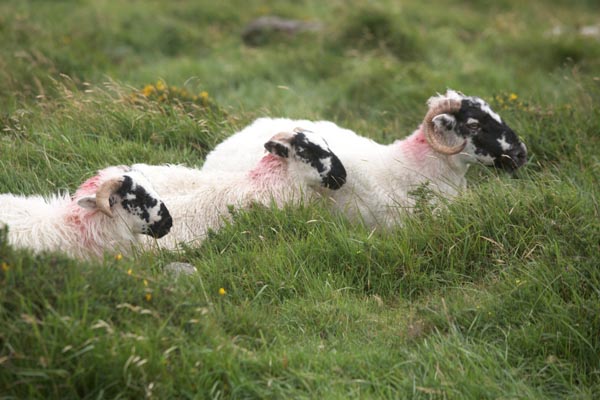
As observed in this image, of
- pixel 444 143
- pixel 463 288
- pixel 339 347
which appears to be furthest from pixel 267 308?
pixel 444 143

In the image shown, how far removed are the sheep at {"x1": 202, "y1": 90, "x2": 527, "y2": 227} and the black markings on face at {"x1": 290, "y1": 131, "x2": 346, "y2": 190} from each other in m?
0.29

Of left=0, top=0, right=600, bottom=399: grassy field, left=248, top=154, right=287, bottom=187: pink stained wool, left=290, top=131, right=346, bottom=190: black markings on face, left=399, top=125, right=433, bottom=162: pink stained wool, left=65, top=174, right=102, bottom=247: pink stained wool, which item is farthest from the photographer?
left=399, top=125, right=433, bottom=162: pink stained wool

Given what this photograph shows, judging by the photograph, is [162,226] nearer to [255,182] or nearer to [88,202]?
[88,202]

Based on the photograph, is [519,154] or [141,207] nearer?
[141,207]

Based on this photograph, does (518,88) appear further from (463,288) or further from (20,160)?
(20,160)

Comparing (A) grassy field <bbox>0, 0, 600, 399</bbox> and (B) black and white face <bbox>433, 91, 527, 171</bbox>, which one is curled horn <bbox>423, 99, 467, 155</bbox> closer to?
(B) black and white face <bbox>433, 91, 527, 171</bbox>

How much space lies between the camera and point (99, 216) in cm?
620

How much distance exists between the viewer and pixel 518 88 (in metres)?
11.8

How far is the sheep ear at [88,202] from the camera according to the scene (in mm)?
6023

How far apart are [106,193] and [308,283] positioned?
70.5 inches

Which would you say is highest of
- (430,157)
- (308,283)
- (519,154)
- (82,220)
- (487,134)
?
(487,134)

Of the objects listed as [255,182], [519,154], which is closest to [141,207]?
[255,182]

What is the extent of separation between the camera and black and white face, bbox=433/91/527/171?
7.31 metres

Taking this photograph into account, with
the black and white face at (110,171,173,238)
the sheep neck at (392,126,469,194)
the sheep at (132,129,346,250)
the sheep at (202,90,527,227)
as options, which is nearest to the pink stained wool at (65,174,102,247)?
the black and white face at (110,171,173,238)
